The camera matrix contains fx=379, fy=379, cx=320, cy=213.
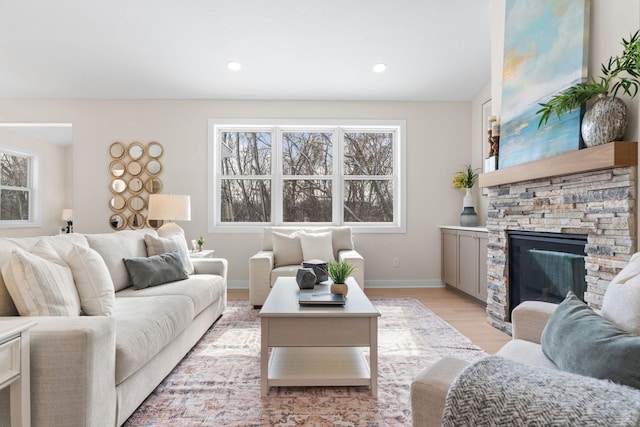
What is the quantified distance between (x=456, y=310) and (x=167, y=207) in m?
3.30

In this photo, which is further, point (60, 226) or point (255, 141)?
point (60, 226)

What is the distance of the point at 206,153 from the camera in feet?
16.8

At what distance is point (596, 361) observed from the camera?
1022mm

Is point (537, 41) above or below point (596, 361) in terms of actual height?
above

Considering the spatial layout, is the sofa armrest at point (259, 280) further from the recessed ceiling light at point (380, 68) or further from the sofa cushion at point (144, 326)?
the recessed ceiling light at point (380, 68)

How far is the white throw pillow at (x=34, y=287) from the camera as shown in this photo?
1647 millimetres

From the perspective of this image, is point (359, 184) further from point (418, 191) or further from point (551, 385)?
point (551, 385)

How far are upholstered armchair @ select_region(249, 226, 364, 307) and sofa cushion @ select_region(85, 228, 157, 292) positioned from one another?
48.3 inches

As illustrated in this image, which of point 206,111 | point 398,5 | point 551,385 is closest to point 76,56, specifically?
point 206,111

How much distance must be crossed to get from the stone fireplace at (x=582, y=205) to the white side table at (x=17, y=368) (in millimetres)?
2784

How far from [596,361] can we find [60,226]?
8238mm

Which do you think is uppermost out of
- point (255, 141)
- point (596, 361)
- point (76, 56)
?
point (76, 56)

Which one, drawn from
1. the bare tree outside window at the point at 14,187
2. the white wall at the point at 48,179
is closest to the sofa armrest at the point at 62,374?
the white wall at the point at 48,179

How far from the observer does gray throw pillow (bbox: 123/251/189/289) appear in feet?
9.53
